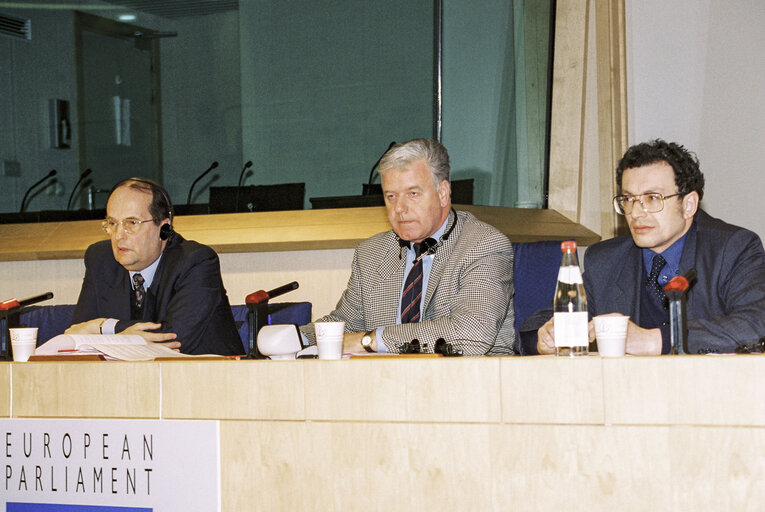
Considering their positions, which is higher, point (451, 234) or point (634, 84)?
point (634, 84)

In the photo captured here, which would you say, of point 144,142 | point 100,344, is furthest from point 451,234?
point 144,142

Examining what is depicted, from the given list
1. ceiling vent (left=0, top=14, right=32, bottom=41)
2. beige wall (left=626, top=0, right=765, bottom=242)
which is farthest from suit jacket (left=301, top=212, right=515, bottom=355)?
ceiling vent (left=0, top=14, right=32, bottom=41)

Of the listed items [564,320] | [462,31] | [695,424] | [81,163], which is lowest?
[695,424]

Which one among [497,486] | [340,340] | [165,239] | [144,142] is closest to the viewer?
[497,486]

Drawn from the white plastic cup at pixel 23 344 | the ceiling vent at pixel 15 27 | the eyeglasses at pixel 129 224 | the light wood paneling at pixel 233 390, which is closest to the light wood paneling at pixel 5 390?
the white plastic cup at pixel 23 344

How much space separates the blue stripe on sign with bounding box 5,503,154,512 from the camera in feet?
5.89

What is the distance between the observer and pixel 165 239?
2.96 m

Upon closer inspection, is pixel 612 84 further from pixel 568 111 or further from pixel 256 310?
pixel 256 310

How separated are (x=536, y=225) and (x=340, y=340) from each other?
2.18 meters

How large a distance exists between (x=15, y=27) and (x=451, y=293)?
3405mm

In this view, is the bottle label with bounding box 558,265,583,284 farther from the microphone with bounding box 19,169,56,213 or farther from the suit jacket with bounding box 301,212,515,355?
the microphone with bounding box 19,169,56,213

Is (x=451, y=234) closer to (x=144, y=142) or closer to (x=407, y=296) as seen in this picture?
(x=407, y=296)

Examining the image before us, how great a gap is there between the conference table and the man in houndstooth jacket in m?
0.72

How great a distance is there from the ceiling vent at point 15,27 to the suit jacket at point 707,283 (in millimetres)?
3630
